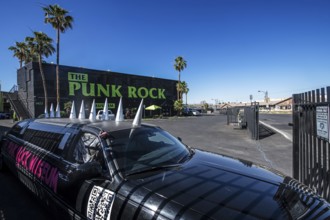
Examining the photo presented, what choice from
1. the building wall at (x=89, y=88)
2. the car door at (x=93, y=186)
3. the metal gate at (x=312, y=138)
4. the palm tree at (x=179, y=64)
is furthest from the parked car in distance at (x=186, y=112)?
the car door at (x=93, y=186)

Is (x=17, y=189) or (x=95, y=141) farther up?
(x=95, y=141)

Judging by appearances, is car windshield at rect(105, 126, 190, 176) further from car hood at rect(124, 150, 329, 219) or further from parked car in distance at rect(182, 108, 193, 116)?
parked car in distance at rect(182, 108, 193, 116)

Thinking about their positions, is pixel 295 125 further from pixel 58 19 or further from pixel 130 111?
pixel 130 111

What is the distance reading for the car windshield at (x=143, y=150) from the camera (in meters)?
2.59

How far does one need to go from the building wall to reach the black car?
97.1 ft

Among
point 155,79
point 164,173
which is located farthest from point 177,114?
point 164,173

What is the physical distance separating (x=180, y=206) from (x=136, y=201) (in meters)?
0.46

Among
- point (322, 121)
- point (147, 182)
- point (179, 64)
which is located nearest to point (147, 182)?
point (147, 182)

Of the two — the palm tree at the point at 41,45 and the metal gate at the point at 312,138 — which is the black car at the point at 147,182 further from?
the palm tree at the point at 41,45

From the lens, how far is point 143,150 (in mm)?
2979

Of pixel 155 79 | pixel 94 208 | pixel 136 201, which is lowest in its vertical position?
pixel 94 208

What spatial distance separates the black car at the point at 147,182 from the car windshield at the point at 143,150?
0.01 m

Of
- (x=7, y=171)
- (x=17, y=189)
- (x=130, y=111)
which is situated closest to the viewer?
(x=17, y=189)

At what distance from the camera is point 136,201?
79.7 inches
